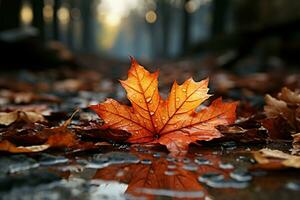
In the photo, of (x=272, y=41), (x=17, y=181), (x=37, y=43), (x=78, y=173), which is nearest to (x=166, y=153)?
(x=78, y=173)

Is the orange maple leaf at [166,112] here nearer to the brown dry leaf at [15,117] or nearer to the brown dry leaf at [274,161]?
the brown dry leaf at [274,161]

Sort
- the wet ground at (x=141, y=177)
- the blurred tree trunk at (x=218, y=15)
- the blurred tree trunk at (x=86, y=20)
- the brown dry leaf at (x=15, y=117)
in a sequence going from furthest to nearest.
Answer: the blurred tree trunk at (x=86, y=20) → the blurred tree trunk at (x=218, y=15) → the brown dry leaf at (x=15, y=117) → the wet ground at (x=141, y=177)

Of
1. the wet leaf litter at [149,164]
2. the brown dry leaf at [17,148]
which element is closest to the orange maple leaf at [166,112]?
the wet leaf litter at [149,164]

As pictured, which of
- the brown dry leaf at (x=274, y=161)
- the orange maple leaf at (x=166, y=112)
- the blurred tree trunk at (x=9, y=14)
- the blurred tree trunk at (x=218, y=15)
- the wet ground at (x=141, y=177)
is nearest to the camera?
the wet ground at (x=141, y=177)

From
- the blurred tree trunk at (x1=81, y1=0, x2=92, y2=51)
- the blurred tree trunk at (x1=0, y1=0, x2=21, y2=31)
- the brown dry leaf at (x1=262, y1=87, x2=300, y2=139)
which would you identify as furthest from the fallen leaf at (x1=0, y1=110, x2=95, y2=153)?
the blurred tree trunk at (x1=81, y1=0, x2=92, y2=51)

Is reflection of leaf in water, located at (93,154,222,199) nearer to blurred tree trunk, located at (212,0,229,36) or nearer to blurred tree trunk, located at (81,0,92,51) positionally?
blurred tree trunk, located at (212,0,229,36)

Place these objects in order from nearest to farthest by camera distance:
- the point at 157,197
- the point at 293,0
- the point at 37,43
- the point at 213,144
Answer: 1. the point at 157,197
2. the point at 213,144
3. the point at 37,43
4. the point at 293,0

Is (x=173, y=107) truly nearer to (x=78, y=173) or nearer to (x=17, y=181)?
(x=78, y=173)
